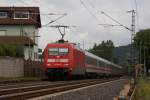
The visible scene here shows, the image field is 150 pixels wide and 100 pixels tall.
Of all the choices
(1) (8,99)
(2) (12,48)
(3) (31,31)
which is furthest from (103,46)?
(1) (8,99)

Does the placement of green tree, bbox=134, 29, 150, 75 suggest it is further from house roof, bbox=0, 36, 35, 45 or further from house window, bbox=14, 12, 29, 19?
house roof, bbox=0, 36, 35, 45

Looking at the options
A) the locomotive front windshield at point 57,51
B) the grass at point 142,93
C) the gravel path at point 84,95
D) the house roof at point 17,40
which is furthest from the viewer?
the house roof at point 17,40

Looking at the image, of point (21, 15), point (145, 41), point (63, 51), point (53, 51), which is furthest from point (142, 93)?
point (145, 41)

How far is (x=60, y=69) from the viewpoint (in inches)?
1731

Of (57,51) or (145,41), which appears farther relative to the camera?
(145,41)

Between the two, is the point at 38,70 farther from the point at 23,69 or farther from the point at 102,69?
the point at 102,69

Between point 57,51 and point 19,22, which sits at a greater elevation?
point 19,22

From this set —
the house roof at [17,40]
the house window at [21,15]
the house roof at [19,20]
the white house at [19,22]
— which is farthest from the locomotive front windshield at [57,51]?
the house window at [21,15]

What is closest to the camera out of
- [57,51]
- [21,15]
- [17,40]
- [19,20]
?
[57,51]

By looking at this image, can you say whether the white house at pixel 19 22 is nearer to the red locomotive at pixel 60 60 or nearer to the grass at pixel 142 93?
the red locomotive at pixel 60 60

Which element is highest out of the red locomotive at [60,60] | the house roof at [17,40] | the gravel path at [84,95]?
the house roof at [17,40]

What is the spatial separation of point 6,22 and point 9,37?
4.91m

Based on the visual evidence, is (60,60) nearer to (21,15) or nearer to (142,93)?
(142,93)

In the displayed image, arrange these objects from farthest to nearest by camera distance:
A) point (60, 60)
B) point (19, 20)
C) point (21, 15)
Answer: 1. point (21, 15)
2. point (19, 20)
3. point (60, 60)
